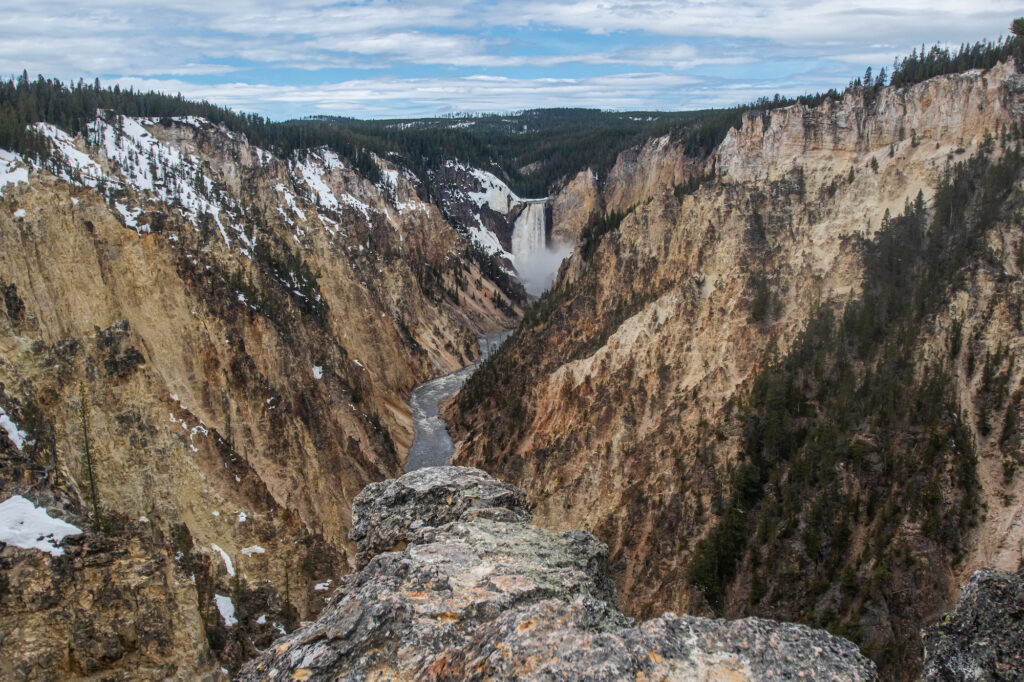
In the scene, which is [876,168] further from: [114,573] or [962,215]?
[114,573]

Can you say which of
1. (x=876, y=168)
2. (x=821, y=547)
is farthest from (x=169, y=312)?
(x=876, y=168)

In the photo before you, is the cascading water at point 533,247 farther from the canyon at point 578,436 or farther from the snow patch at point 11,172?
the snow patch at point 11,172

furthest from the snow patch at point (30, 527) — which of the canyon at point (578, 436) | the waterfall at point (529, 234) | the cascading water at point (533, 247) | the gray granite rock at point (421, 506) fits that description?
the waterfall at point (529, 234)

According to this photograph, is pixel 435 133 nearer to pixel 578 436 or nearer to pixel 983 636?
pixel 578 436

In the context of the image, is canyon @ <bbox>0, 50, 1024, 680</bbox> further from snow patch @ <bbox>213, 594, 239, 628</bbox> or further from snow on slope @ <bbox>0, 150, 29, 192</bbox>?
snow on slope @ <bbox>0, 150, 29, 192</bbox>

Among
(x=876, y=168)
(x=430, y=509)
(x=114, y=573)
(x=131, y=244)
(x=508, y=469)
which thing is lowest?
(x=508, y=469)

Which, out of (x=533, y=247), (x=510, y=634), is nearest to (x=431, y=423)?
(x=510, y=634)
